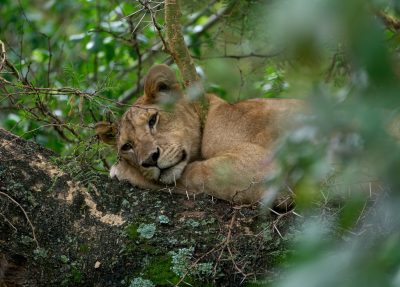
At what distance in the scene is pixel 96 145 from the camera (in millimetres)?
4512

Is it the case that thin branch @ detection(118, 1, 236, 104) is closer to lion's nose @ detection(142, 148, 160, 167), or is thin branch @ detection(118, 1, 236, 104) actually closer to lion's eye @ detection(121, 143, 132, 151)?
lion's eye @ detection(121, 143, 132, 151)

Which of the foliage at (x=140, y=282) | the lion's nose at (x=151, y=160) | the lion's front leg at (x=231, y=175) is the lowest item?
the foliage at (x=140, y=282)

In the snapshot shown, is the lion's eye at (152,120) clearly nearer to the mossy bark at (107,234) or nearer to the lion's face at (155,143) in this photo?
the lion's face at (155,143)

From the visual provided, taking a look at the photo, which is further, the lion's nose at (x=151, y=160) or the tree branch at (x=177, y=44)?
the tree branch at (x=177, y=44)

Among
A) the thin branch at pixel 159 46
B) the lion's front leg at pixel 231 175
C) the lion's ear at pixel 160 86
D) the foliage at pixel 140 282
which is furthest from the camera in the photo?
the thin branch at pixel 159 46

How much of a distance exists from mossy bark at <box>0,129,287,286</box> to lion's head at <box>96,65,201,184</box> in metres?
0.79

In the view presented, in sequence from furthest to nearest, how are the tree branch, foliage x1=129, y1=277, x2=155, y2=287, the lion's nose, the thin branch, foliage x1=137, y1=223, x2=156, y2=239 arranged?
the thin branch → the tree branch → the lion's nose → foliage x1=137, y1=223, x2=156, y2=239 → foliage x1=129, y1=277, x2=155, y2=287

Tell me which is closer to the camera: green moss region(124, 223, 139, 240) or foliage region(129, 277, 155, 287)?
foliage region(129, 277, 155, 287)

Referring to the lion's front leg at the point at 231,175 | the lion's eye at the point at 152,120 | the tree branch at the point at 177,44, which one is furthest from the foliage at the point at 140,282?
the tree branch at the point at 177,44

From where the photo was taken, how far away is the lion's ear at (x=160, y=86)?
5711 millimetres

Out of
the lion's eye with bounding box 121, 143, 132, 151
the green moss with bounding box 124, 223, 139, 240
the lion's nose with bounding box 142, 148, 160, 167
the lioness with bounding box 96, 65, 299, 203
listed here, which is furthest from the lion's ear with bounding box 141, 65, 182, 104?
the green moss with bounding box 124, 223, 139, 240

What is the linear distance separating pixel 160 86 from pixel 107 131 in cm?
77

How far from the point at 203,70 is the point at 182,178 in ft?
8.29

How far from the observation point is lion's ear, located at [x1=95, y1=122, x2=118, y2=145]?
197 inches
